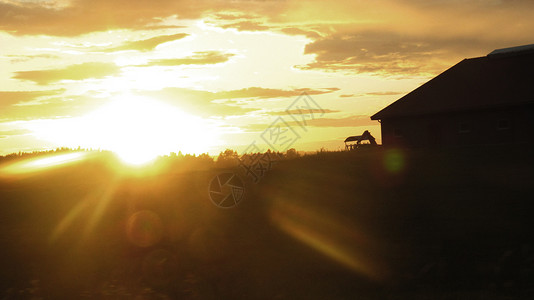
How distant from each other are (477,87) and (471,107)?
8.12ft

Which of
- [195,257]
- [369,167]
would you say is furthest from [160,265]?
[369,167]

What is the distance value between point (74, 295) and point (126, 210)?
804 centimetres

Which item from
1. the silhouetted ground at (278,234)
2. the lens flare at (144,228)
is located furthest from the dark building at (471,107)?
the lens flare at (144,228)

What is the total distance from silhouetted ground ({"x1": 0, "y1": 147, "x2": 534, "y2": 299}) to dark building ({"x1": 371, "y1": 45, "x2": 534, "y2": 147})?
893 cm

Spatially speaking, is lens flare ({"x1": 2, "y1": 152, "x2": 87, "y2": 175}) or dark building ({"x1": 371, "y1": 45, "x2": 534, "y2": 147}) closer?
lens flare ({"x1": 2, "y1": 152, "x2": 87, "y2": 175})

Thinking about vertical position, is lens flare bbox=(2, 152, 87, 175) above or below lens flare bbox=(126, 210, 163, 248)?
above

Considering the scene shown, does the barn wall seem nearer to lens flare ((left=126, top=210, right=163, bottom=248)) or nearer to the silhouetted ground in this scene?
the silhouetted ground

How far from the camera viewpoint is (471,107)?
36.5 metres

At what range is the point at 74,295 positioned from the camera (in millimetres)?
12703

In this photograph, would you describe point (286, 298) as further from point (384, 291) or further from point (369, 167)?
point (369, 167)

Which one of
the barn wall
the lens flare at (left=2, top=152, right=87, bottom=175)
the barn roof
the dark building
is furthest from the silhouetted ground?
the barn roof

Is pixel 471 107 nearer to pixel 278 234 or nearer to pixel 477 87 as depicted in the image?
pixel 477 87

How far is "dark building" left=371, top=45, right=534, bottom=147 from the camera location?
3569 centimetres

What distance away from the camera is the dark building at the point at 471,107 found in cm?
3569
